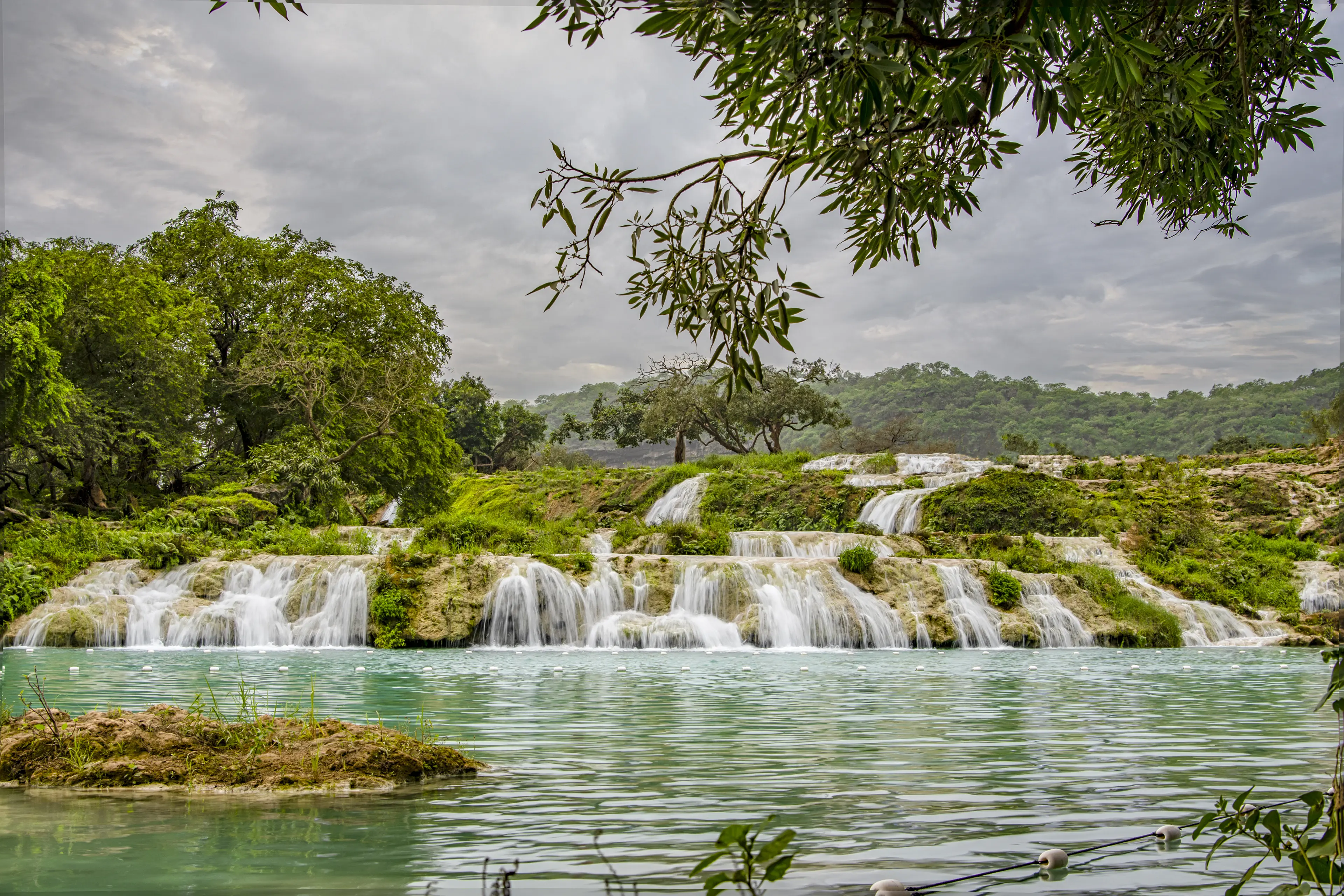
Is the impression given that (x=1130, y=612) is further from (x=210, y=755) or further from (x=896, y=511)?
(x=210, y=755)

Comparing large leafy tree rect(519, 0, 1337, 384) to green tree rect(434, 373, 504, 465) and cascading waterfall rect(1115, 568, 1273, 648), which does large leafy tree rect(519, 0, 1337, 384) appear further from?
green tree rect(434, 373, 504, 465)

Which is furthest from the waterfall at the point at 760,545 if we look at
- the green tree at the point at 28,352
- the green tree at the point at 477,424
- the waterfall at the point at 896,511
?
the green tree at the point at 477,424

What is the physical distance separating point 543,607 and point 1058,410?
74471 mm

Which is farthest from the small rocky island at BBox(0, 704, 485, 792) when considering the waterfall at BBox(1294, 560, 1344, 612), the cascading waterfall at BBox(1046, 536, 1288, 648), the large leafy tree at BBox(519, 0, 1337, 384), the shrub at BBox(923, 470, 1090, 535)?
the shrub at BBox(923, 470, 1090, 535)

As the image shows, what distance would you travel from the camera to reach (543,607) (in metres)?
18.4

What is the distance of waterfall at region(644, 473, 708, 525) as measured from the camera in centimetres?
3356

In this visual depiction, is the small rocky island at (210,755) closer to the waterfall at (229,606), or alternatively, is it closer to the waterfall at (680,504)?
the waterfall at (229,606)

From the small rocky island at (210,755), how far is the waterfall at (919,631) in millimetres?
14568

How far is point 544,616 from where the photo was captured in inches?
721

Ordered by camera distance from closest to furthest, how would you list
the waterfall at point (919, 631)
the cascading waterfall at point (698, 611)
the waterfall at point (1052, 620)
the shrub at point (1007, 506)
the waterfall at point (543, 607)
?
the cascading waterfall at point (698, 611) < the waterfall at point (543, 607) < the waterfall at point (919, 631) < the waterfall at point (1052, 620) < the shrub at point (1007, 506)

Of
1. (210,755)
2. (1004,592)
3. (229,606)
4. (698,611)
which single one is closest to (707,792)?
(210,755)

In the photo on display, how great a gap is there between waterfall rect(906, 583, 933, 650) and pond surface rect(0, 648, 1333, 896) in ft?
25.3

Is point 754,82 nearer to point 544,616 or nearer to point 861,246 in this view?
point 861,246

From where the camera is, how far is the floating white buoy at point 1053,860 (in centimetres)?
326
